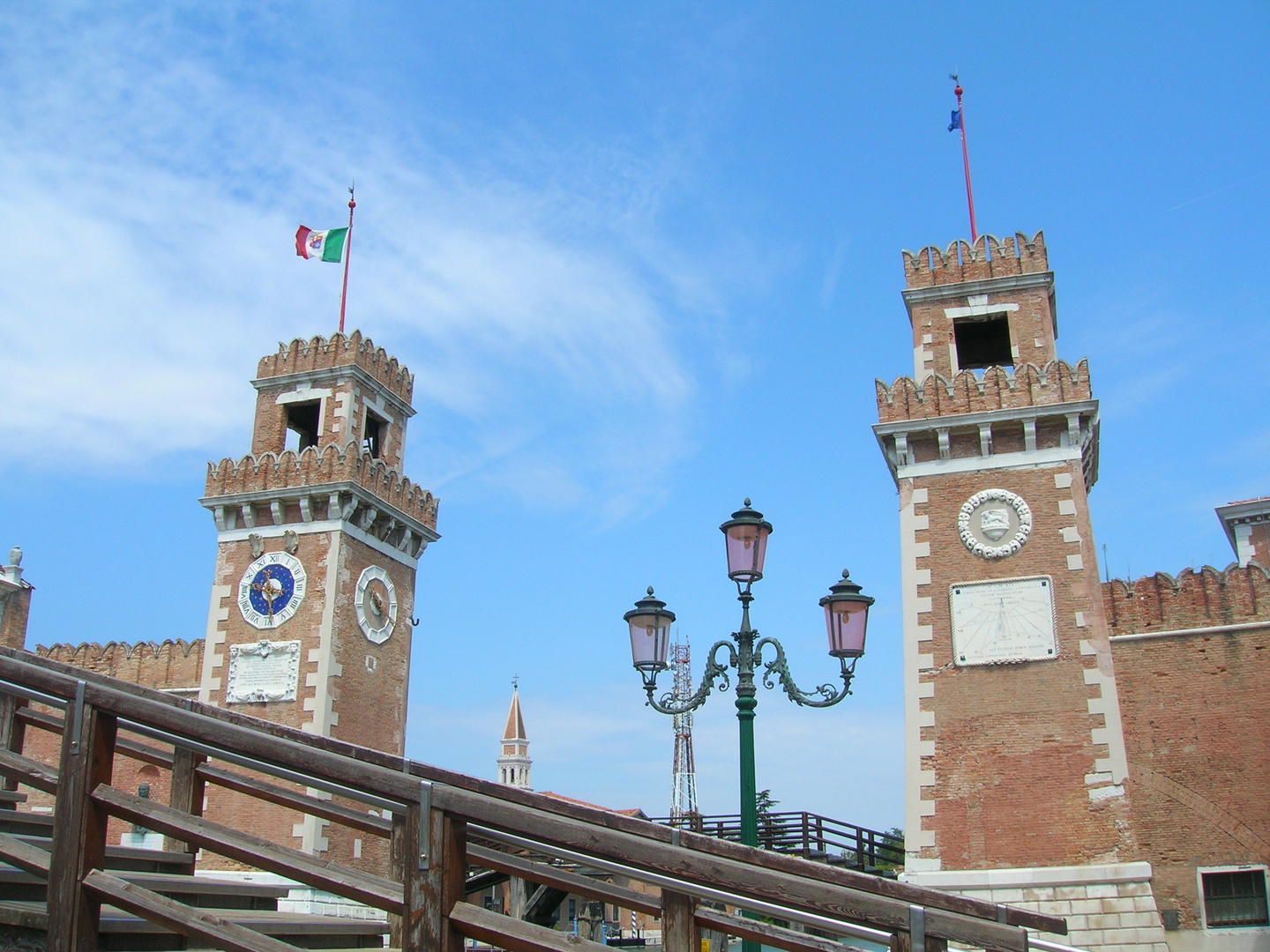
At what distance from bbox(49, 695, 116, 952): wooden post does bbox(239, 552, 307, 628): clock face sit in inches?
743

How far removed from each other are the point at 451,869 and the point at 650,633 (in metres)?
7.35

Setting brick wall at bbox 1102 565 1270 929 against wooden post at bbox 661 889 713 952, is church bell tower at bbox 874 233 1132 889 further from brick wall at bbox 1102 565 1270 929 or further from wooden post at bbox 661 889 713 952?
wooden post at bbox 661 889 713 952

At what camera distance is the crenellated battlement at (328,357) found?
1008 inches

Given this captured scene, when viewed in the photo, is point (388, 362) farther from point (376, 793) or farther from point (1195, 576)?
point (376, 793)

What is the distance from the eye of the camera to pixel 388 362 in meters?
26.9

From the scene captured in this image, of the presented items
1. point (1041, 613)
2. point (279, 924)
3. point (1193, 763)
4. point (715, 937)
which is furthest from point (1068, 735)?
point (279, 924)

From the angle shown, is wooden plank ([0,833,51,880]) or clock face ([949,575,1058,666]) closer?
wooden plank ([0,833,51,880])

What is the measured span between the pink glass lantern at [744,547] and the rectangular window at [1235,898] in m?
12.8

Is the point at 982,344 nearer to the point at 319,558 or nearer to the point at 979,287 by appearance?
the point at 979,287

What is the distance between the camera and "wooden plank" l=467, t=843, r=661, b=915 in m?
4.57

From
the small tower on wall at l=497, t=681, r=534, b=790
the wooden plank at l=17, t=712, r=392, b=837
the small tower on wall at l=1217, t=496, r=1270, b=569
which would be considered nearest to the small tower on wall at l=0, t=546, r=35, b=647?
the wooden plank at l=17, t=712, r=392, b=837

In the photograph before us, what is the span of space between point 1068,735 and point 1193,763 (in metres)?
3.82

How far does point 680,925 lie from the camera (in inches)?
167

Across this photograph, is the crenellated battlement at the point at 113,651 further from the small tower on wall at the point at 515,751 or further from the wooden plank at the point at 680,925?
the small tower on wall at the point at 515,751
